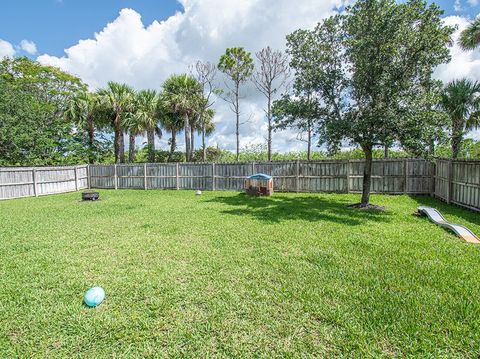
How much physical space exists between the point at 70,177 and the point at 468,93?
2028 centimetres

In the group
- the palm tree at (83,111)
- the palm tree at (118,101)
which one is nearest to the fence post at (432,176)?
the palm tree at (118,101)

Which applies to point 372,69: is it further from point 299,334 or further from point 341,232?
point 299,334

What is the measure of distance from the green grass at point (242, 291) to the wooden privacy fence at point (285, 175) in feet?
16.8

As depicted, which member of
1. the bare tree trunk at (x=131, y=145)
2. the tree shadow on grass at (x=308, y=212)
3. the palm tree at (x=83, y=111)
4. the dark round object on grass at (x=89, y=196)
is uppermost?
the palm tree at (x=83, y=111)

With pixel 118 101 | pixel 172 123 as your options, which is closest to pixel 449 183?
pixel 172 123

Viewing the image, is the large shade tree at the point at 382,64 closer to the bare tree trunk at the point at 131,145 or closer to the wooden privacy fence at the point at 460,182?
the wooden privacy fence at the point at 460,182

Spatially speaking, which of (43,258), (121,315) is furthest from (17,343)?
(43,258)

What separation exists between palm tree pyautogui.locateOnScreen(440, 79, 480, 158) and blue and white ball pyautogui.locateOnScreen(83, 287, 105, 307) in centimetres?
1386

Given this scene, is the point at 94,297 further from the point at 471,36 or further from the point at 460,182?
the point at 471,36

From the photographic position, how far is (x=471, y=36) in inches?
370

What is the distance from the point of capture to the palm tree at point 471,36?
928cm

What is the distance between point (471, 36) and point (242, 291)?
1286 centimetres

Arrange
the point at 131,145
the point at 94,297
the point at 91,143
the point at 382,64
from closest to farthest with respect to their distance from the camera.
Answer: the point at 94,297 < the point at 382,64 < the point at 131,145 < the point at 91,143

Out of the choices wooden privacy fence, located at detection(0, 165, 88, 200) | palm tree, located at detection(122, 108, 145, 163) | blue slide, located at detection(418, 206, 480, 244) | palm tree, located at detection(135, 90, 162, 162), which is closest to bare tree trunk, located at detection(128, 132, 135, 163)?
palm tree, located at detection(122, 108, 145, 163)
